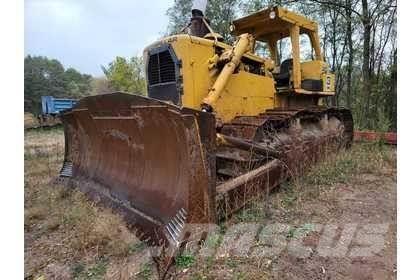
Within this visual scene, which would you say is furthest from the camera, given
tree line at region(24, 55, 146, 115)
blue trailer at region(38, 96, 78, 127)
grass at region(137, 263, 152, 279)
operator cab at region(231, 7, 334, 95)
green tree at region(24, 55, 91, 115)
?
tree line at region(24, 55, 146, 115)

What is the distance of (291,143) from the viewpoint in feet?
13.9

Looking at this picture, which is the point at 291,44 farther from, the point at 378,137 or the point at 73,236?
the point at 73,236

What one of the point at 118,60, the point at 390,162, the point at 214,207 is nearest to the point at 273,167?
the point at 214,207

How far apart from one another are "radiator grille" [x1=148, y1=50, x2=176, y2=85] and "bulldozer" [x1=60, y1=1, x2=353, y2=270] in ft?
0.05

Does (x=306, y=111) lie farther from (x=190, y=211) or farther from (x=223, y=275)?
(x=223, y=275)

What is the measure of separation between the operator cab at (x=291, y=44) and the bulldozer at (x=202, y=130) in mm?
18

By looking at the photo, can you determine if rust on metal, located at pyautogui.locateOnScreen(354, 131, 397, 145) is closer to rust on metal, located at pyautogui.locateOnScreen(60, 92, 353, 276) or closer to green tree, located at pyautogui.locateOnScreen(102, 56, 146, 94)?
rust on metal, located at pyautogui.locateOnScreen(60, 92, 353, 276)

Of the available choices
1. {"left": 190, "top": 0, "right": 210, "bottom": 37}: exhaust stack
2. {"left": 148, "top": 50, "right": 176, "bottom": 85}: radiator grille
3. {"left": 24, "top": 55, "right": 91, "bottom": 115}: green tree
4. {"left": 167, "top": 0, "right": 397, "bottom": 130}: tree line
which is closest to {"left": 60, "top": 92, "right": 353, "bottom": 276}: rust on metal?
{"left": 148, "top": 50, "right": 176, "bottom": 85}: radiator grille

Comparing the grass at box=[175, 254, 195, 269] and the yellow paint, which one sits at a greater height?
the yellow paint

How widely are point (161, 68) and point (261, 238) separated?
106 inches

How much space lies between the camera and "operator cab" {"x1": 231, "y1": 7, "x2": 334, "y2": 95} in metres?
5.16

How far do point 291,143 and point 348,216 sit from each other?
1272mm

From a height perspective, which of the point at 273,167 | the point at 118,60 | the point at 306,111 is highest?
the point at 118,60

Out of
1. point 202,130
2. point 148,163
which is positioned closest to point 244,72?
point 148,163
